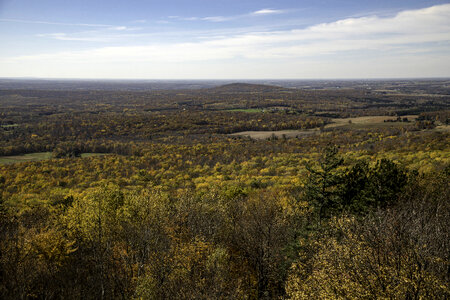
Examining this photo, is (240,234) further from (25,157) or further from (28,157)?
(25,157)

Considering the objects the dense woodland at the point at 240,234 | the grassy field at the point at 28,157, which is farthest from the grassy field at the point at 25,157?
the dense woodland at the point at 240,234

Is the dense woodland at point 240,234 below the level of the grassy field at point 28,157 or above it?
above

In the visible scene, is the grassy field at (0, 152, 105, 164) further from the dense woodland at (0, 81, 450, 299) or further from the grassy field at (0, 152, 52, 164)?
the dense woodland at (0, 81, 450, 299)

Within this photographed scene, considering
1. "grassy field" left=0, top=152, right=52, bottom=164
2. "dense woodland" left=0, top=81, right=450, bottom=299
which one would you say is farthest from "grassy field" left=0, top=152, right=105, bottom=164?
"dense woodland" left=0, top=81, right=450, bottom=299

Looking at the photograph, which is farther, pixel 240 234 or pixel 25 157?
pixel 25 157

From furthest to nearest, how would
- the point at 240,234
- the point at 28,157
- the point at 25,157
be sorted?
the point at 28,157 → the point at 25,157 → the point at 240,234

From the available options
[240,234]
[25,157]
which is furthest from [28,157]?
[240,234]

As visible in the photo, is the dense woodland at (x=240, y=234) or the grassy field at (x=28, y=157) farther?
the grassy field at (x=28, y=157)

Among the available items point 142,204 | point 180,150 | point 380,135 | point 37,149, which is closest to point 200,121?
point 180,150

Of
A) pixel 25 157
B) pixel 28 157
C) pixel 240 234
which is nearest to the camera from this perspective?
pixel 240 234

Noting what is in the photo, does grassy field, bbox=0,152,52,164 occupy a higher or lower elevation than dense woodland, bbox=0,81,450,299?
lower

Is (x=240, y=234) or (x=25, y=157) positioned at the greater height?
(x=240, y=234)

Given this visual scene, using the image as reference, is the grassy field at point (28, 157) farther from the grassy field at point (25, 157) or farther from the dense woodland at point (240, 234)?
the dense woodland at point (240, 234)
